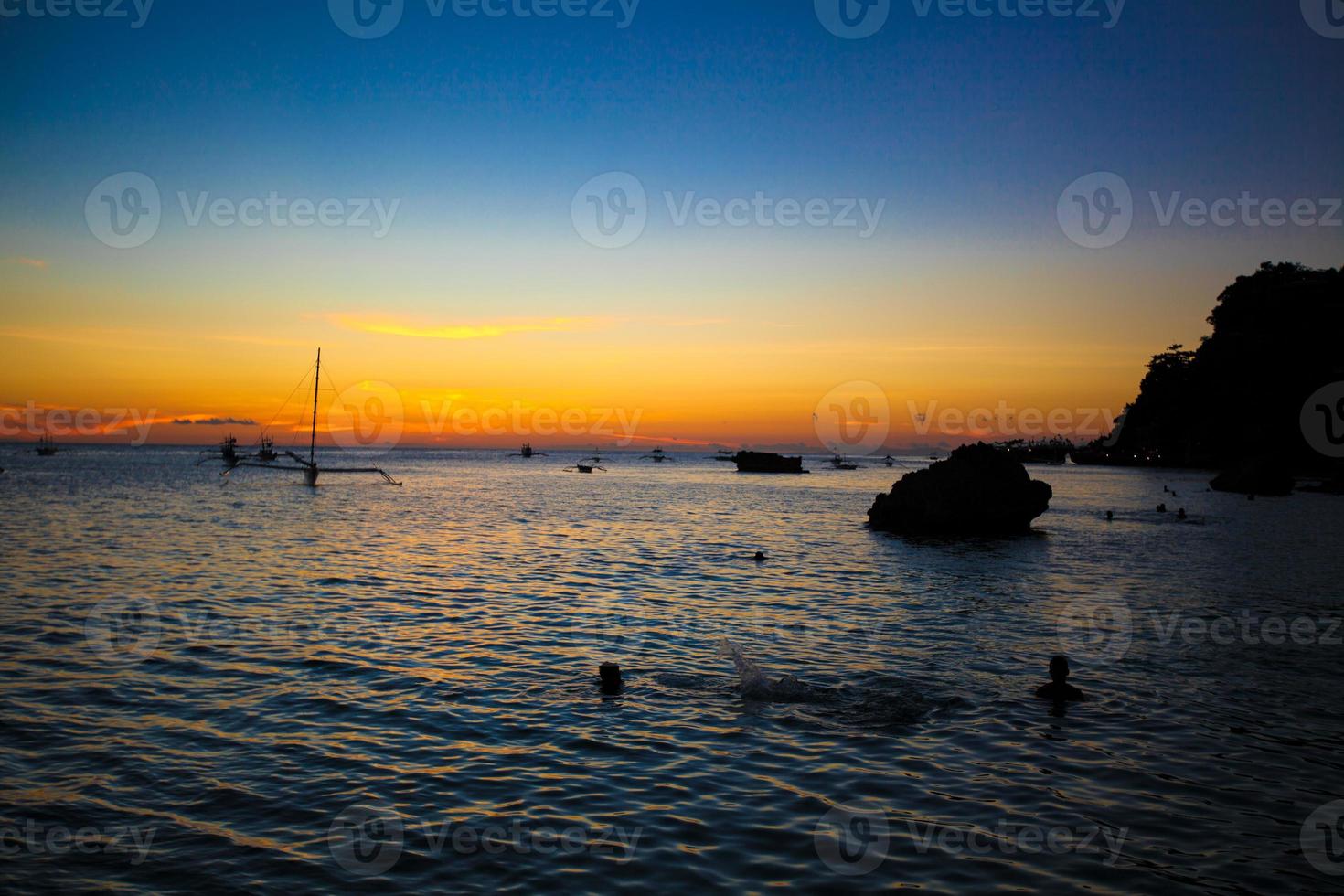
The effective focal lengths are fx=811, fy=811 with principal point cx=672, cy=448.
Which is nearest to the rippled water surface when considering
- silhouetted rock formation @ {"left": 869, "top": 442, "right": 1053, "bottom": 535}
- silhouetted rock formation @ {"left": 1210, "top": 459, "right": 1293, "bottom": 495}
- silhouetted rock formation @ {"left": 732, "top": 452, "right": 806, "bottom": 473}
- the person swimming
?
the person swimming

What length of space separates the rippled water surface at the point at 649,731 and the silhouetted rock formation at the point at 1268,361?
350 feet

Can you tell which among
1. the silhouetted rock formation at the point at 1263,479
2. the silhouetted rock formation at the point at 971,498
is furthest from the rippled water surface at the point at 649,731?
the silhouetted rock formation at the point at 1263,479

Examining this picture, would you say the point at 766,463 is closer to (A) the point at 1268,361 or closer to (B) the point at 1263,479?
(A) the point at 1268,361

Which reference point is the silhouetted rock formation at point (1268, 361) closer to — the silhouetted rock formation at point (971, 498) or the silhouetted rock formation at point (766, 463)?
the silhouetted rock formation at point (766, 463)

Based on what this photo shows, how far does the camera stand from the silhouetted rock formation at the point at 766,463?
16588 cm

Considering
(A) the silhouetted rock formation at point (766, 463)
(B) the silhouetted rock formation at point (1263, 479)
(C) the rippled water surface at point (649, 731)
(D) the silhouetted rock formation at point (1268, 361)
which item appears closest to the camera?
(C) the rippled water surface at point (649, 731)

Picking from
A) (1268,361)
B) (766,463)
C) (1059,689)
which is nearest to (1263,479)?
(1268,361)

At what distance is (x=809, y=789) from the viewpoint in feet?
35.4

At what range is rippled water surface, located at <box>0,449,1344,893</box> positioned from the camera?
29.5 feet

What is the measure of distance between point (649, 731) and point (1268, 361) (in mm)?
141511

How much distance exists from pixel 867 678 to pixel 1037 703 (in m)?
3.17

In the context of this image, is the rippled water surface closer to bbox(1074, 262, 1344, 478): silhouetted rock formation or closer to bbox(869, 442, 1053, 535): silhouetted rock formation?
bbox(869, 442, 1053, 535): silhouetted rock formation

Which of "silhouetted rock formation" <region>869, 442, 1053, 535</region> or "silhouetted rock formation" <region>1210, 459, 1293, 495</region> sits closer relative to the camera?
"silhouetted rock formation" <region>869, 442, 1053, 535</region>

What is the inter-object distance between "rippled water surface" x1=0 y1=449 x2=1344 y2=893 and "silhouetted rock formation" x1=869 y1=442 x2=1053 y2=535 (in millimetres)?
17376
